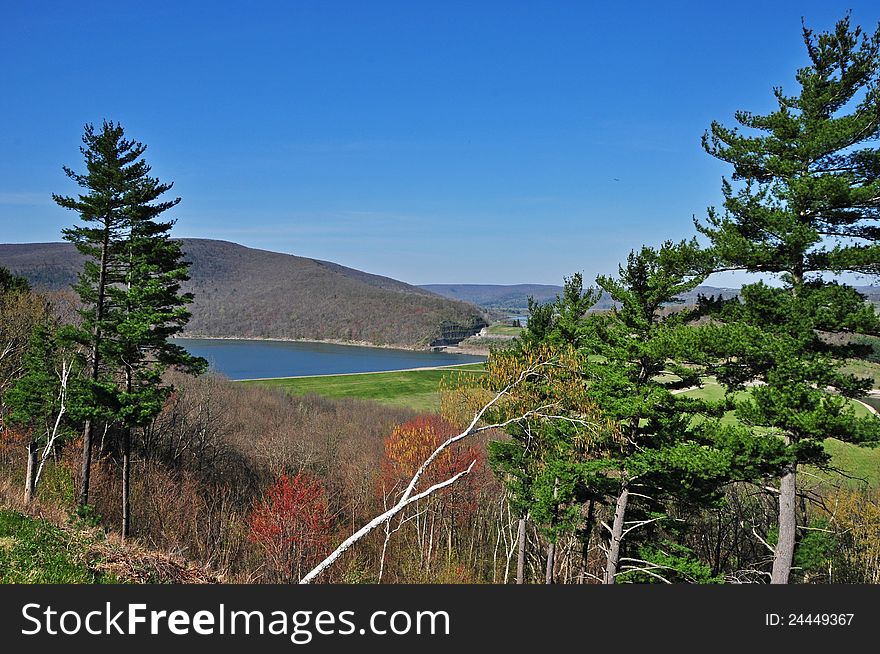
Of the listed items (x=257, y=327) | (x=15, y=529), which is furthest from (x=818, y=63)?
(x=257, y=327)

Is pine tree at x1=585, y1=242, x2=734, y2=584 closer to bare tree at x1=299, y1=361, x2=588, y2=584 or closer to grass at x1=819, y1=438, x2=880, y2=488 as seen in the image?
bare tree at x1=299, y1=361, x2=588, y2=584

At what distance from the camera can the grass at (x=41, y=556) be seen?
7.07 meters

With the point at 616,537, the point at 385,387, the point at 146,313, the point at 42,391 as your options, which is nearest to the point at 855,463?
the point at 616,537

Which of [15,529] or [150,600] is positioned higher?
[150,600]

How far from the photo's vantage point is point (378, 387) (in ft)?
237

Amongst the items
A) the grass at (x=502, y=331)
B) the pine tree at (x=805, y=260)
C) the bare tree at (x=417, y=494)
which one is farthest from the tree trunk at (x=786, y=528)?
the grass at (x=502, y=331)

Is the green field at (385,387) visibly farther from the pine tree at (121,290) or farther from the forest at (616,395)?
the pine tree at (121,290)

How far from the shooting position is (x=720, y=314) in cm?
1155

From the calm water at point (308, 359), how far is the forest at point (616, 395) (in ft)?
184

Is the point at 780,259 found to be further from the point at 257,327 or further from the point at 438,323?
the point at 257,327

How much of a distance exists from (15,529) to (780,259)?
1433cm

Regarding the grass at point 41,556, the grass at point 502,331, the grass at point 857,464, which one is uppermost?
the grass at point 502,331

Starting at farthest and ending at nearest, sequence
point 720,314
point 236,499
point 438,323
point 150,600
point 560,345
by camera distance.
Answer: point 438,323
point 236,499
point 560,345
point 720,314
point 150,600

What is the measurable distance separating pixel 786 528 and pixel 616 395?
399cm
